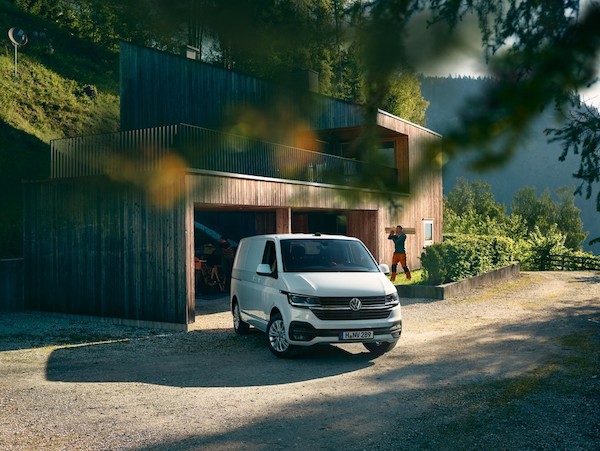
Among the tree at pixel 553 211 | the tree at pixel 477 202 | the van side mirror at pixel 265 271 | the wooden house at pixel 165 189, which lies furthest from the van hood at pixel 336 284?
the tree at pixel 553 211

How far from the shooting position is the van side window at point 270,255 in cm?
1079

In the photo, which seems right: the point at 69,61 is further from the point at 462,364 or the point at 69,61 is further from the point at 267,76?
the point at 267,76

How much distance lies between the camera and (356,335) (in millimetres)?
9414

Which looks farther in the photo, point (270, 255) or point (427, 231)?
point (427, 231)

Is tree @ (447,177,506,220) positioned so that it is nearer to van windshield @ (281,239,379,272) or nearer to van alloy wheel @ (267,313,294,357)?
van windshield @ (281,239,379,272)

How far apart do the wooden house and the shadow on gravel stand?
1.73 m

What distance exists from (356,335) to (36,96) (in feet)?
97.2

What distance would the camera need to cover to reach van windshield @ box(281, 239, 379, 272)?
10.4 metres

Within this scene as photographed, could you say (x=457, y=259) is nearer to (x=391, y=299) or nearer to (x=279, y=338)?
(x=391, y=299)

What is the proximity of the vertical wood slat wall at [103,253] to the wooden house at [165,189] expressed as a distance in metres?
0.03

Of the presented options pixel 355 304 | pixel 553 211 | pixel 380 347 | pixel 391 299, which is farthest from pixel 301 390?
pixel 553 211

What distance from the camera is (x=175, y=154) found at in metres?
3.24

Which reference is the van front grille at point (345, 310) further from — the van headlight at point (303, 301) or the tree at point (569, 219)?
the tree at point (569, 219)

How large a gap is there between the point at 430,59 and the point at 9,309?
1697 centimetres
